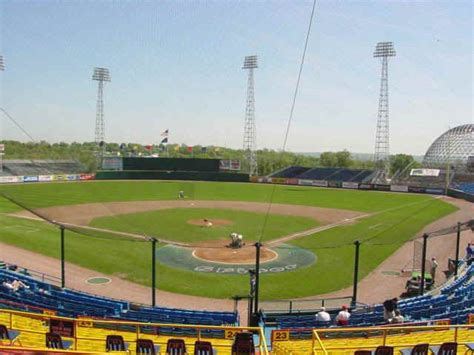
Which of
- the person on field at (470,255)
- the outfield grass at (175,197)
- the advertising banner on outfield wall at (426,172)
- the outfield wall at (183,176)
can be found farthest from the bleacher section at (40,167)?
the person on field at (470,255)

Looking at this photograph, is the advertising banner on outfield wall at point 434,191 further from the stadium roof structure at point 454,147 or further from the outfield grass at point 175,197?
the stadium roof structure at point 454,147

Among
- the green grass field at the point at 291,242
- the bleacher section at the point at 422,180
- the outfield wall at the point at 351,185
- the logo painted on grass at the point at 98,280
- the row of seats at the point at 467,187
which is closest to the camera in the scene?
the logo painted on grass at the point at 98,280

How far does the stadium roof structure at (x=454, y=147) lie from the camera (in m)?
103

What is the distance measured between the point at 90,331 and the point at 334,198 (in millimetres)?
46236

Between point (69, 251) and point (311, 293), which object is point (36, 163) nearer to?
point (69, 251)

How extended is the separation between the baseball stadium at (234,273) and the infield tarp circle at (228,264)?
0.36ft

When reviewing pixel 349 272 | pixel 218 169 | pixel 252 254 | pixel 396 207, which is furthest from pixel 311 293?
pixel 218 169

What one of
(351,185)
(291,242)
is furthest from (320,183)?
(291,242)

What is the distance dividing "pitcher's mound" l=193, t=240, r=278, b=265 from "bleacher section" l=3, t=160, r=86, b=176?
53.9m

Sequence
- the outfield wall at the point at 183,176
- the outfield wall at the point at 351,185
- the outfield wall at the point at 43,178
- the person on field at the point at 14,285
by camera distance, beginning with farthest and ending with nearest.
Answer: the outfield wall at the point at 183,176 → the outfield wall at the point at 43,178 → the outfield wall at the point at 351,185 → the person on field at the point at 14,285

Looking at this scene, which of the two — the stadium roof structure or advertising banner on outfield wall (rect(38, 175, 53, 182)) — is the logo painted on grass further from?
the stadium roof structure

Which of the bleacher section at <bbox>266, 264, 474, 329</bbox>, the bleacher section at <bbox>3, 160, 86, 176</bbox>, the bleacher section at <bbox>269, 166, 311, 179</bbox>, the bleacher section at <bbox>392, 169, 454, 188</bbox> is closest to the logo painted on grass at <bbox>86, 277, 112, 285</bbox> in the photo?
the bleacher section at <bbox>266, 264, 474, 329</bbox>

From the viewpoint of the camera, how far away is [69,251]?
23422 millimetres

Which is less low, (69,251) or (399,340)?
(399,340)
